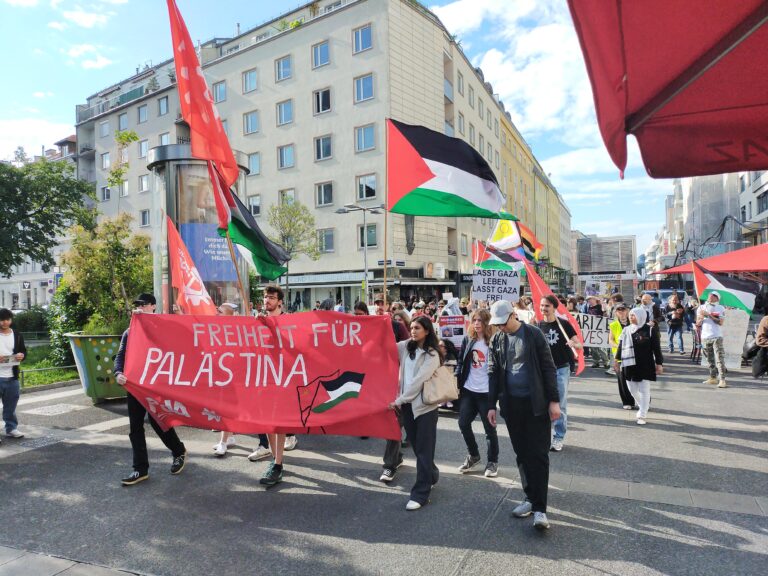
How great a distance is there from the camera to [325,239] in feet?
113

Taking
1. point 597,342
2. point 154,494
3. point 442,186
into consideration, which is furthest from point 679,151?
point 597,342

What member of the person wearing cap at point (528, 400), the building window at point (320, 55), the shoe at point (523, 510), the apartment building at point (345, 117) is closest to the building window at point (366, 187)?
the apartment building at point (345, 117)

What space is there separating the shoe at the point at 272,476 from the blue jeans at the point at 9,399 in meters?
4.41

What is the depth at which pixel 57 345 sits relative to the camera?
13523mm

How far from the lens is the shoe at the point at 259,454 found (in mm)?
6316

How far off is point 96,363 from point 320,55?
2949 centimetres

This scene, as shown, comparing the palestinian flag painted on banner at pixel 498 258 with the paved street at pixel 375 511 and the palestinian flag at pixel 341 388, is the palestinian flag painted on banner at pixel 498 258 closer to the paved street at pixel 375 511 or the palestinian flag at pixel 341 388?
the paved street at pixel 375 511

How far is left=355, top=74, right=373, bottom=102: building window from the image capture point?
31.9m

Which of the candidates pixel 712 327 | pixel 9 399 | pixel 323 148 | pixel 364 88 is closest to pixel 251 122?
pixel 323 148

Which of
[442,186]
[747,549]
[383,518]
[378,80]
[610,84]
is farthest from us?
[378,80]

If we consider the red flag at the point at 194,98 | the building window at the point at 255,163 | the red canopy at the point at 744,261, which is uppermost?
the building window at the point at 255,163

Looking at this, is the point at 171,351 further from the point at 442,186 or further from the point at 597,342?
the point at 597,342

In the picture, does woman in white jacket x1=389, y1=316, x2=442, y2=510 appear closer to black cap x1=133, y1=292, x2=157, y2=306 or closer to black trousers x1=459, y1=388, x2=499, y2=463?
black trousers x1=459, y1=388, x2=499, y2=463

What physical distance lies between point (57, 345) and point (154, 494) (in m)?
10.3
